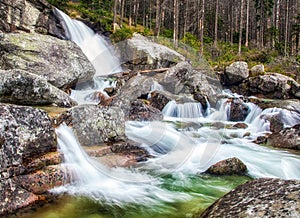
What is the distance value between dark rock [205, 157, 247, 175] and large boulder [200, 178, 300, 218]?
94.1 inches

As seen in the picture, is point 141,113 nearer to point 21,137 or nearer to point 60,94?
point 60,94

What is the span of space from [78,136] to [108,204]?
203 centimetres

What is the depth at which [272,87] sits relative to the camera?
16672 millimetres

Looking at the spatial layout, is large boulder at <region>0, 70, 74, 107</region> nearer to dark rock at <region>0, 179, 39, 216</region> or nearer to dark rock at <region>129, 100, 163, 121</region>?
dark rock at <region>129, 100, 163, 121</region>

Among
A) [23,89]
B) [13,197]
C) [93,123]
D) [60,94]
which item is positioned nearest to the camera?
[13,197]

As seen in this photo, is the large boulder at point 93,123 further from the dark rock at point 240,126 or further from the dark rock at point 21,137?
the dark rock at point 240,126

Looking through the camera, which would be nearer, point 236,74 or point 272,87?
point 272,87

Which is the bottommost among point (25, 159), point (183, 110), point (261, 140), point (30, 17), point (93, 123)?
point (261, 140)

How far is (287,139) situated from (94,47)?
50.4 feet

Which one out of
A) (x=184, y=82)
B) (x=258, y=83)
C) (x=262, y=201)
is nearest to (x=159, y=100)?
(x=184, y=82)

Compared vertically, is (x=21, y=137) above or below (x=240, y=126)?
above

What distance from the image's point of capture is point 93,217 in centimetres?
424

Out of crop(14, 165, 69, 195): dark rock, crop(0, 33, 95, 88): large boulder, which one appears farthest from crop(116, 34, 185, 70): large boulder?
crop(14, 165, 69, 195): dark rock

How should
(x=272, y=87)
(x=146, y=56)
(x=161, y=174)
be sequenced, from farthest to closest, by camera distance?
(x=146, y=56) → (x=272, y=87) → (x=161, y=174)
